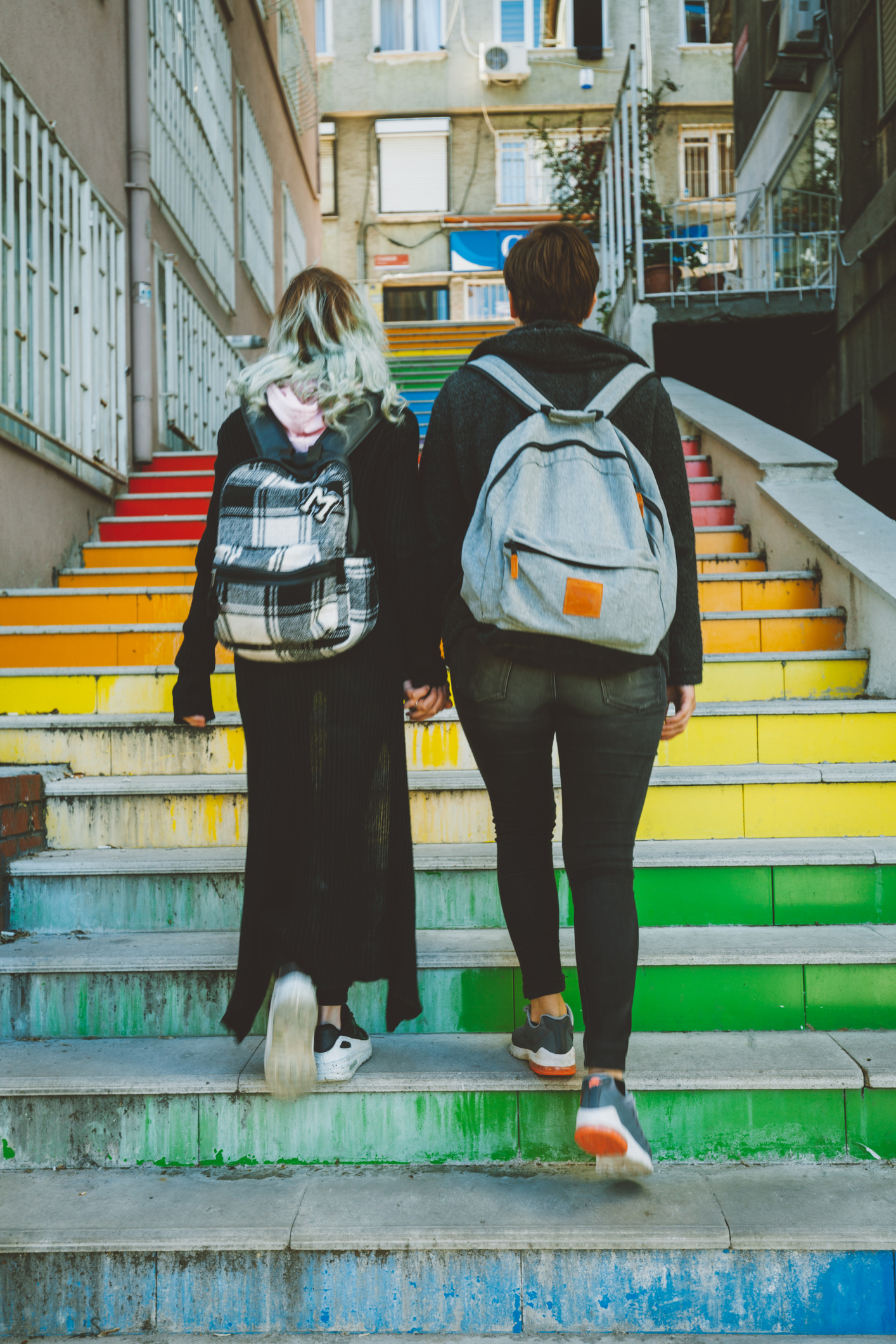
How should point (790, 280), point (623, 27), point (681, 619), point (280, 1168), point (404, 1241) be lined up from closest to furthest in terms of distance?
point (404, 1241)
point (681, 619)
point (280, 1168)
point (790, 280)
point (623, 27)

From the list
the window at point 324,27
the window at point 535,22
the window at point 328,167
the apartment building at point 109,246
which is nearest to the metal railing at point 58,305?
the apartment building at point 109,246

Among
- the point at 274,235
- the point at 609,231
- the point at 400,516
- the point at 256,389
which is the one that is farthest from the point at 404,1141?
the point at 274,235

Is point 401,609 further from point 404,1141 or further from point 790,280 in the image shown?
point 790,280

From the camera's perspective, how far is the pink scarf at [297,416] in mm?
1954

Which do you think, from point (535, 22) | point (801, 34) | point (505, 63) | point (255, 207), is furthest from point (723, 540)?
point (535, 22)

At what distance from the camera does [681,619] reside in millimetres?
1920

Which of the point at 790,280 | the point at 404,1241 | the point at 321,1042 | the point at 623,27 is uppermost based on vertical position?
the point at 623,27

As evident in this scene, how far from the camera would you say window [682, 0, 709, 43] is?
18656 mm

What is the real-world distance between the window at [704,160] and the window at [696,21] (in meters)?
1.56

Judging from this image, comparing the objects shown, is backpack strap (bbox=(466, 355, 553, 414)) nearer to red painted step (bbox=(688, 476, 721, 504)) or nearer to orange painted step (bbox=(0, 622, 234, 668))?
orange painted step (bbox=(0, 622, 234, 668))

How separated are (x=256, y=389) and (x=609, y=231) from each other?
7.30m

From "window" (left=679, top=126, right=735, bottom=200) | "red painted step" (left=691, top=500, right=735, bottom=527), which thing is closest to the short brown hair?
"red painted step" (left=691, top=500, right=735, bottom=527)

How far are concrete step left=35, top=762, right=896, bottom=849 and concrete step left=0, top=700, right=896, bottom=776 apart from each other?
110 millimetres

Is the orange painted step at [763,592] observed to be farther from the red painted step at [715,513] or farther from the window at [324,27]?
the window at [324,27]
